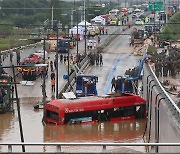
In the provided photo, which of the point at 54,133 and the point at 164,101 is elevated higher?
the point at 164,101

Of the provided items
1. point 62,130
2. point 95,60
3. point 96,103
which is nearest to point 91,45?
point 95,60

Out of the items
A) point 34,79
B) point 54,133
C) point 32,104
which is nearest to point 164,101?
point 54,133

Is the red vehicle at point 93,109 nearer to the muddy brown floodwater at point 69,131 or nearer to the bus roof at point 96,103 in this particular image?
the bus roof at point 96,103

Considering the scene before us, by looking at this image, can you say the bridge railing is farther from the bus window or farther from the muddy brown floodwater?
the bus window

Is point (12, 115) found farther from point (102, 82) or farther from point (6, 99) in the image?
point (102, 82)

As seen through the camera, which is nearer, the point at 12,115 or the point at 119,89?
the point at 12,115

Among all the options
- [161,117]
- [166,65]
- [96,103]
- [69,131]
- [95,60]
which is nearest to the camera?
[161,117]

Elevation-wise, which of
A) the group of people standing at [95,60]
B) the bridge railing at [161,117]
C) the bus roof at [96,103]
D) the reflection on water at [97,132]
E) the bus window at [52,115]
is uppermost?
the bridge railing at [161,117]

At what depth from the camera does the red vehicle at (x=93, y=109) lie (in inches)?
535

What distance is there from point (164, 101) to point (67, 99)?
13.6 ft

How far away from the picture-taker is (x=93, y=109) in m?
13.8

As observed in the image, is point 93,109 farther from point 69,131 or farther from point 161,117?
point 161,117

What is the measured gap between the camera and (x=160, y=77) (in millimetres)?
21984

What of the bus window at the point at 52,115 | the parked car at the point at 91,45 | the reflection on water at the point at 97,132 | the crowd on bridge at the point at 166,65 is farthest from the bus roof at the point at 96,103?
the parked car at the point at 91,45
